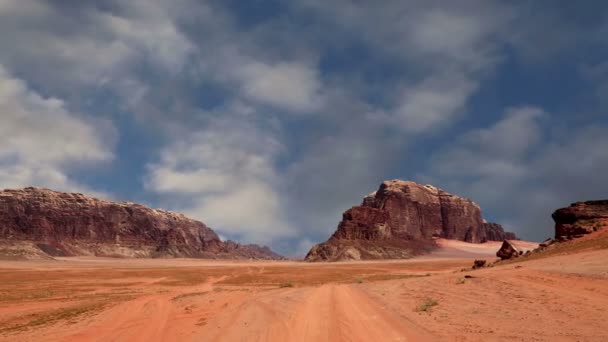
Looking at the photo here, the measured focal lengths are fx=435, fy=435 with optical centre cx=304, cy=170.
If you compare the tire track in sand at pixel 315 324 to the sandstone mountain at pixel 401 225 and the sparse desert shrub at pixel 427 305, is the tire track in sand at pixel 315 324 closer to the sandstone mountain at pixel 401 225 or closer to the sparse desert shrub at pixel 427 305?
the sparse desert shrub at pixel 427 305

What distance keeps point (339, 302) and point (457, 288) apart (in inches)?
218

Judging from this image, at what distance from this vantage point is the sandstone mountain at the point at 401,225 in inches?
5054

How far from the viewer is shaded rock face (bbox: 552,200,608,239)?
32875 mm

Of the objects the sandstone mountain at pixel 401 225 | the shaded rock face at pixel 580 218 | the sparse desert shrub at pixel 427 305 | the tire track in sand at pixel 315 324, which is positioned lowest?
the tire track in sand at pixel 315 324

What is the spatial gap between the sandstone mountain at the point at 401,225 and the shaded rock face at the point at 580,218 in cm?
8392

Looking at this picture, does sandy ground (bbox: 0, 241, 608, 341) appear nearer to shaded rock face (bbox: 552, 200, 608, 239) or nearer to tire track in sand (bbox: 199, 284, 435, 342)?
tire track in sand (bbox: 199, 284, 435, 342)

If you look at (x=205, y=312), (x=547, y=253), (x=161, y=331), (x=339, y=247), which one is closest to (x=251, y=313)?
(x=205, y=312)

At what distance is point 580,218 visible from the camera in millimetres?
35625

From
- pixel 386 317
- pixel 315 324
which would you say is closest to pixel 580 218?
pixel 386 317

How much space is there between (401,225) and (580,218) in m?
134

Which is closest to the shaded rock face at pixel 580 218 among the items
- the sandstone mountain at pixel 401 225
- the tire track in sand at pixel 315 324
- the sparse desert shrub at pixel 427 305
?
the sparse desert shrub at pixel 427 305

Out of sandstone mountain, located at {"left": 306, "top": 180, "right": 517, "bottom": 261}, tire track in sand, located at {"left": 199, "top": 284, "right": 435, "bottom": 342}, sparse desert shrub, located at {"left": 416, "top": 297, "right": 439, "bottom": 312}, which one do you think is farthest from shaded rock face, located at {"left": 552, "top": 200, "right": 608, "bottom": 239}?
sandstone mountain, located at {"left": 306, "top": 180, "right": 517, "bottom": 261}

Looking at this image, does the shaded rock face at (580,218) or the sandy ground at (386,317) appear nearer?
the sandy ground at (386,317)

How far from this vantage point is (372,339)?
9.16 m
